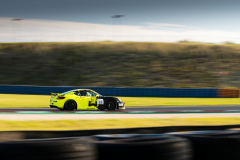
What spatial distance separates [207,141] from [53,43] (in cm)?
4308

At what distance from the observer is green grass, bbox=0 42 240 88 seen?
109 ft

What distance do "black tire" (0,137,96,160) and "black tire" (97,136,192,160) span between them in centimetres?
26

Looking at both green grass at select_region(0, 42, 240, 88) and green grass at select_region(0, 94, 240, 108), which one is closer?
green grass at select_region(0, 94, 240, 108)

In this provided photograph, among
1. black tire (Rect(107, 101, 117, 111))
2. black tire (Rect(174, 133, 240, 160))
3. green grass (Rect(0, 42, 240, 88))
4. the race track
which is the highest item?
green grass (Rect(0, 42, 240, 88))

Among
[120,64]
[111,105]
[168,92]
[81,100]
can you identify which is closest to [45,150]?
[81,100]

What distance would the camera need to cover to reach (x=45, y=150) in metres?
3.35

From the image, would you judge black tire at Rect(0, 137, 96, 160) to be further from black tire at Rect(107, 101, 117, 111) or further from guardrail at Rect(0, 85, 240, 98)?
guardrail at Rect(0, 85, 240, 98)

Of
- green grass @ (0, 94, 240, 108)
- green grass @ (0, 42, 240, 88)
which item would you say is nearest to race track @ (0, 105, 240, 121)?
green grass @ (0, 94, 240, 108)

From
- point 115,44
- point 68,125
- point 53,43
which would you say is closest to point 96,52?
point 115,44

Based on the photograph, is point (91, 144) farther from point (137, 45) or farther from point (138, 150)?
point (137, 45)

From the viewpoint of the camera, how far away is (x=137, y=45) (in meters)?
42.7

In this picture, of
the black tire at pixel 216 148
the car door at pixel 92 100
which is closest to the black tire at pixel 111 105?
the car door at pixel 92 100

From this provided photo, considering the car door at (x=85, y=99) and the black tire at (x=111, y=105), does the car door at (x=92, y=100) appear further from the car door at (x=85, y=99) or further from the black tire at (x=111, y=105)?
the black tire at (x=111, y=105)

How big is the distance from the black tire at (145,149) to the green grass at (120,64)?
92.4ft
